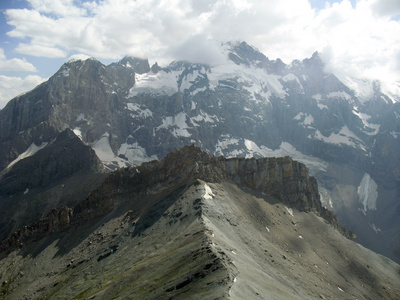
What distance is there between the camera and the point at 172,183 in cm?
12125

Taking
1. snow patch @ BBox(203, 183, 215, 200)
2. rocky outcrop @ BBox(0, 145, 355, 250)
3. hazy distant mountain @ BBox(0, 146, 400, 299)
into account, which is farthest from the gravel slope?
rocky outcrop @ BBox(0, 145, 355, 250)

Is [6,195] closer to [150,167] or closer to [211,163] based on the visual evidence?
[150,167]

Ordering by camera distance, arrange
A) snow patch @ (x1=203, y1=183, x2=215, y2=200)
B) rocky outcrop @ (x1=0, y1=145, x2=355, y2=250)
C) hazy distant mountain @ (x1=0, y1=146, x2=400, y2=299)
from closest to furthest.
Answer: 1. hazy distant mountain @ (x1=0, y1=146, x2=400, y2=299)
2. snow patch @ (x1=203, y1=183, x2=215, y2=200)
3. rocky outcrop @ (x1=0, y1=145, x2=355, y2=250)

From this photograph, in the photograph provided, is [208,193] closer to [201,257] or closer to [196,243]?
[196,243]

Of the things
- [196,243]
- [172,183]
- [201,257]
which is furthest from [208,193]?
[201,257]

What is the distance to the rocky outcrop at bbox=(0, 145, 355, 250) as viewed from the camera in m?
123

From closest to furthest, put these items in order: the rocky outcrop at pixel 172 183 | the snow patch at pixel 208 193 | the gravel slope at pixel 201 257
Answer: the gravel slope at pixel 201 257, the snow patch at pixel 208 193, the rocky outcrop at pixel 172 183

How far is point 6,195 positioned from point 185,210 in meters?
137

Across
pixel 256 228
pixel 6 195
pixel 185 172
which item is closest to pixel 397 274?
pixel 256 228

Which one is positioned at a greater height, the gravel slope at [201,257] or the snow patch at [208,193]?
the snow patch at [208,193]

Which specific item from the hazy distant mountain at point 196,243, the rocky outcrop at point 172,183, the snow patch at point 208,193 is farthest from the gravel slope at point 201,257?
the rocky outcrop at point 172,183

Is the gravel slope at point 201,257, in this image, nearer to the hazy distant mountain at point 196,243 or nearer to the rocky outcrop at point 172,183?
the hazy distant mountain at point 196,243

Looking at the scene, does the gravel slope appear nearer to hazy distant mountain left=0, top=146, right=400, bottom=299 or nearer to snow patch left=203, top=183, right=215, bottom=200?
hazy distant mountain left=0, top=146, right=400, bottom=299

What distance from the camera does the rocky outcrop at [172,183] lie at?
12306 centimetres
